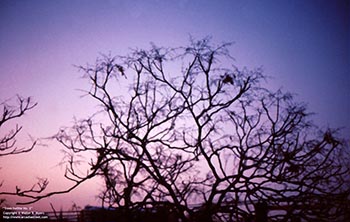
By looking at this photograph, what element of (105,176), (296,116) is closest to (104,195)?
(105,176)

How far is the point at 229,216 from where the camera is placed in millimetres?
9797

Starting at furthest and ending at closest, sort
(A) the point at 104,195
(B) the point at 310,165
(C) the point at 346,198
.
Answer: (A) the point at 104,195 → (B) the point at 310,165 → (C) the point at 346,198

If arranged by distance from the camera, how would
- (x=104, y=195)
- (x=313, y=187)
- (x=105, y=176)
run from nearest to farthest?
(x=313, y=187), (x=104, y=195), (x=105, y=176)

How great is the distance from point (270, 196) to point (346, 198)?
2.15m

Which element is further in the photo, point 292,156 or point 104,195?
point 104,195

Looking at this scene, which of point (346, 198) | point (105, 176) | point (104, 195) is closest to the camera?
point (346, 198)

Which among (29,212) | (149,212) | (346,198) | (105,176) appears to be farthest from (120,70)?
(346,198)

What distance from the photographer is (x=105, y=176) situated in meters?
12.5

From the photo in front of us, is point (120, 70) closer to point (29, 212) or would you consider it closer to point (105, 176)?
point (105, 176)

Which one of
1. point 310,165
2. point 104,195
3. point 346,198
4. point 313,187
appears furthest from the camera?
point 104,195

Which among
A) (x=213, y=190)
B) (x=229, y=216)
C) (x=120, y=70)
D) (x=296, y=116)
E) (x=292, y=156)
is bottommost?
(x=229, y=216)

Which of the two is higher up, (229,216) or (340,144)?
(340,144)

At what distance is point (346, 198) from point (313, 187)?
970 mm

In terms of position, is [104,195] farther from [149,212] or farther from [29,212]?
[29,212]
